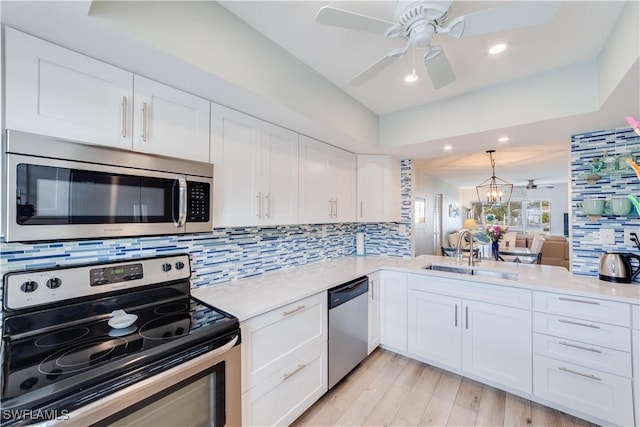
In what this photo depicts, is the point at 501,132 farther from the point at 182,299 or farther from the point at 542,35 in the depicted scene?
the point at 182,299

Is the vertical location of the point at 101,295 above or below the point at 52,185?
below

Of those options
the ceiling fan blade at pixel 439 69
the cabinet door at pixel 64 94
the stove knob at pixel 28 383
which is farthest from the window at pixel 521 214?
the stove knob at pixel 28 383

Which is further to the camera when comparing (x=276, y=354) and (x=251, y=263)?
(x=251, y=263)

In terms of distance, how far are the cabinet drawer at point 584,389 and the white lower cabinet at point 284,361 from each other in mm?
1568

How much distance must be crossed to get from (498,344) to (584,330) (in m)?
0.53

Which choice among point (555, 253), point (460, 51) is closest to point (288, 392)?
point (460, 51)

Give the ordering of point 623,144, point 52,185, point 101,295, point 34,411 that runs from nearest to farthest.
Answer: point 34,411 < point 52,185 < point 101,295 < point 623,144

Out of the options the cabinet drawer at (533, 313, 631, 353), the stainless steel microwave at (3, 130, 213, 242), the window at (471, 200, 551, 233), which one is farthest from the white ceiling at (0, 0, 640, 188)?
the window at (471, 200, 551, 233)

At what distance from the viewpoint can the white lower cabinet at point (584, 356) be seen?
1641 mm

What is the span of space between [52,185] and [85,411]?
0.85m

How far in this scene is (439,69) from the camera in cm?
139

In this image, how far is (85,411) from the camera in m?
0.83

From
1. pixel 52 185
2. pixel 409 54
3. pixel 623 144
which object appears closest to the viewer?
pixel 52 185

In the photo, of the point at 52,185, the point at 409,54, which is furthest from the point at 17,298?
the point at 409,54
